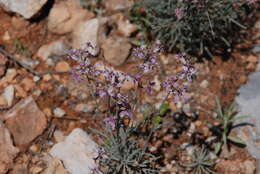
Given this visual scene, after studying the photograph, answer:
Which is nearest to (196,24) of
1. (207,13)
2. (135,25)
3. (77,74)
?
(207,13)

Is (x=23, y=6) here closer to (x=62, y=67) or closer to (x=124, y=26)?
(x=62, y=67)

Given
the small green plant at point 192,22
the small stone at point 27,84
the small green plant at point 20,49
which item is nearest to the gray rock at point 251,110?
the small green plant at point 192,22

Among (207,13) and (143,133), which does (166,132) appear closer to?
(143,133)

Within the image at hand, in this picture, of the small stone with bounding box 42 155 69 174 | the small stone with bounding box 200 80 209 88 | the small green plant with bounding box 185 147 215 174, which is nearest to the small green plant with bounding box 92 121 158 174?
the small stone with bounding box 42 155 69 174

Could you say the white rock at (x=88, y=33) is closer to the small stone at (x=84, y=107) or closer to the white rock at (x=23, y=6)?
the white rock at (x=23, y=6)

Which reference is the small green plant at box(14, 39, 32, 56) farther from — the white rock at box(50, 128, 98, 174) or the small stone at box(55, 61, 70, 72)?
the white rock at box(50, 128, 98, 174)
